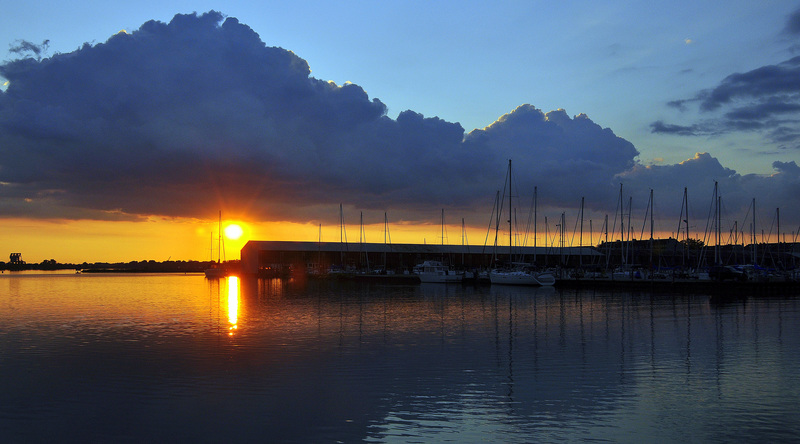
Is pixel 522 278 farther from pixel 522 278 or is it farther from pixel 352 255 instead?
pixel 352 255

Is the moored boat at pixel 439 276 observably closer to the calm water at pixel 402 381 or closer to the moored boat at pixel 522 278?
the moored boat at pixel 522 278

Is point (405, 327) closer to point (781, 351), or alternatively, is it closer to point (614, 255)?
point (781, 351)

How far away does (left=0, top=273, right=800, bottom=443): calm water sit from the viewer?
51.5ft

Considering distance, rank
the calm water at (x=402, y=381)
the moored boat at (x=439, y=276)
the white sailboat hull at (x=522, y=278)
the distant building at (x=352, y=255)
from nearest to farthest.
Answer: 1. the calm water at (x=402, y=381)
2. the white sailboat hull at (x=522, y=278)
3. the moored boat at (x=439, y=276)
4. the distant building at (x=352, y=255)

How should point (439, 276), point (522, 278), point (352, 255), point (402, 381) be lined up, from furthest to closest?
point (352, 255) → point (439, 276) → point (522, 278) → point (402, 381)

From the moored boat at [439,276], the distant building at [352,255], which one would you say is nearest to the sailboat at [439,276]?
the moored boat at [439,276]

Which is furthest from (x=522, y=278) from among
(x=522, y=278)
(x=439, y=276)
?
(x=439, y=276)

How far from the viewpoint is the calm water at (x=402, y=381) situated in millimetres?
15695

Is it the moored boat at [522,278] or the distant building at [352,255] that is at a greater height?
the distant building at [352,255]

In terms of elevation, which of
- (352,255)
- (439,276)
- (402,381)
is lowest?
(439,276)

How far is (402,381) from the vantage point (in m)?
21.4

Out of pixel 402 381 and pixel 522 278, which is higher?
pixel 522 278

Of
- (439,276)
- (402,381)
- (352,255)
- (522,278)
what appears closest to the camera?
(402,381)

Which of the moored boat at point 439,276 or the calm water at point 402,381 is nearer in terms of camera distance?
the calm water at point 402,381
